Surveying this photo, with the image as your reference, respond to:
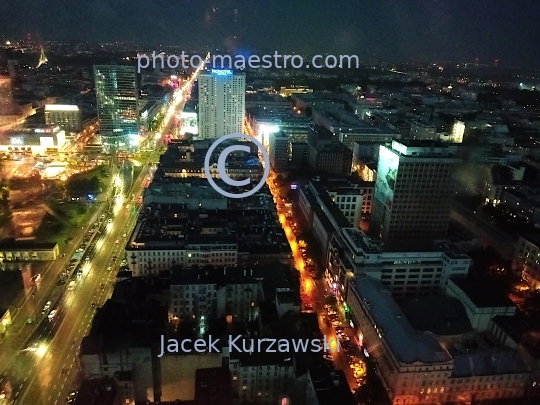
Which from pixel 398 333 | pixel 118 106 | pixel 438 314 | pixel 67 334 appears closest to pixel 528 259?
pixel 438 314

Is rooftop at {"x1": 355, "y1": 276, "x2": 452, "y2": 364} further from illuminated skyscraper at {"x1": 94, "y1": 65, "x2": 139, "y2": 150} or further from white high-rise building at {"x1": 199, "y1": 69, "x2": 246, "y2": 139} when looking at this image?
illuminated skyscraper at {"x1": 94, "y1": 65, "x2": 139, "y2": 150}

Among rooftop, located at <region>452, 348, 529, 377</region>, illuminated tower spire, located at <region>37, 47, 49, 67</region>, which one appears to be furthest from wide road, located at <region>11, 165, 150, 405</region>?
illuminated tower spire, located at <region>37, 47, 49, 67</region>

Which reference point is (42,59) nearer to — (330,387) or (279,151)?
(279,151)

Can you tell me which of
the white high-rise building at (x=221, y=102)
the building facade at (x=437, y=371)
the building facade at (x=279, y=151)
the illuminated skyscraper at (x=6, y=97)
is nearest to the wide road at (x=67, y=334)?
the building facade at (x=437, y=371)

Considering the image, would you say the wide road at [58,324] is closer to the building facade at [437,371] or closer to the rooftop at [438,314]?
the building facade at [437,371]

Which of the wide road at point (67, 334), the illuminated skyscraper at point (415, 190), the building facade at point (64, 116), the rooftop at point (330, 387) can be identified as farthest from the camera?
the building facade at point (64, 116)

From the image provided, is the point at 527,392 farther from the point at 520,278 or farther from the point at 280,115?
the point at 280,115

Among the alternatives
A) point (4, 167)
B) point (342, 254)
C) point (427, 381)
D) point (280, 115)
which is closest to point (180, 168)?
point (4, 167)
